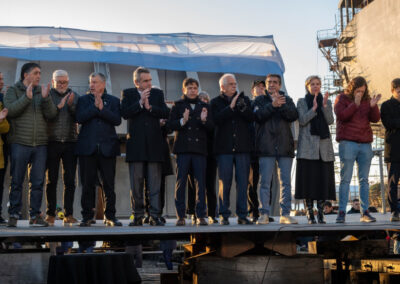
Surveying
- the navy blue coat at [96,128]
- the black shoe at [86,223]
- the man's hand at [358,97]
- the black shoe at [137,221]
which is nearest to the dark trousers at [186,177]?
the black shoe at [137,221]

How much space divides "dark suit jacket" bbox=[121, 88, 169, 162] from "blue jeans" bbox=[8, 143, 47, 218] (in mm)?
1107

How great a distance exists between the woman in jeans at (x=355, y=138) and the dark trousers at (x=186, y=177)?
6.04ft

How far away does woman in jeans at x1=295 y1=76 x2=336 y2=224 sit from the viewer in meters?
7.61

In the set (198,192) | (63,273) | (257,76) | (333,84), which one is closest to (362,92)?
(198,192)

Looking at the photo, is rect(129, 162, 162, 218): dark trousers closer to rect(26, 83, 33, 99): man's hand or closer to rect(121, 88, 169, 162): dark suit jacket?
rect(121, 88, 169, 162): dark suit jacket

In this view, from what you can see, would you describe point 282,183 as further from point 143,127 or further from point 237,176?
point 143,127

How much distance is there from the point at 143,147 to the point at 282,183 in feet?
6.13

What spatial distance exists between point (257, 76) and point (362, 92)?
15100 mm

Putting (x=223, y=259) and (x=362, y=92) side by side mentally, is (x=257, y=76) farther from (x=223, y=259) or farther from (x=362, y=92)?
(x=223, y=259)

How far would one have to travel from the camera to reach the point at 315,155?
300 inches

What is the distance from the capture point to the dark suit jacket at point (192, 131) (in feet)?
24.3

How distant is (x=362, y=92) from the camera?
766 centimetres

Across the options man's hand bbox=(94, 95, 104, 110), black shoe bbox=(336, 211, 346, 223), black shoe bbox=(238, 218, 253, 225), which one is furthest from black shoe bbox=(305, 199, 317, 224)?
man's hand bbox=(94, 95, 104, 110)

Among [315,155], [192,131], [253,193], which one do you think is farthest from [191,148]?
[315,155]
